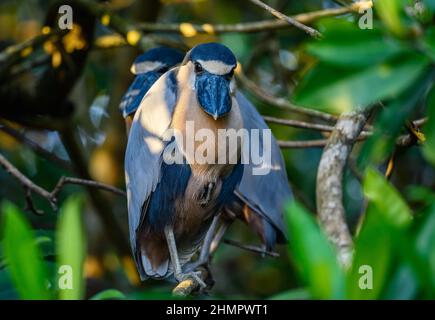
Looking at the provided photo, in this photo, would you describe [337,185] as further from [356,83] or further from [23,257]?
[23,257]

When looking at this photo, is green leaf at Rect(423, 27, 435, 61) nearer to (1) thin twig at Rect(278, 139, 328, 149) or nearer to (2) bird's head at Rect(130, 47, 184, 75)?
(1) thin twig at Rect(278, 139, 328, 149)

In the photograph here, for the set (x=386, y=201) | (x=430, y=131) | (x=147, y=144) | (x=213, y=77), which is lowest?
(x=386, y=201)

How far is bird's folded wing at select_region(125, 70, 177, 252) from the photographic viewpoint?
2721 millimetres

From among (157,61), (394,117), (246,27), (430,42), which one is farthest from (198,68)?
(430,42)

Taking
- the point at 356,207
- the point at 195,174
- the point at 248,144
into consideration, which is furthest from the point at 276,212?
the point at 356,207

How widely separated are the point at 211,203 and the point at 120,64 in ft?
5.68

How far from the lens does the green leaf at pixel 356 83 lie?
4.13 ft

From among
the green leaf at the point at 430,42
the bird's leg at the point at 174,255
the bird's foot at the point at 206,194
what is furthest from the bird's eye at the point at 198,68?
the green leaf at the point at 430,42

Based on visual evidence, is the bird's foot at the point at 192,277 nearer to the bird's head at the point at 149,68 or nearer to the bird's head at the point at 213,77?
the bird's head at the point at 213,77

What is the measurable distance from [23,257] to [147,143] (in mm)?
1534

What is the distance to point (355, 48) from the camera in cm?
128

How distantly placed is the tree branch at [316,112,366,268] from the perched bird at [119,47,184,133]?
1147 mm

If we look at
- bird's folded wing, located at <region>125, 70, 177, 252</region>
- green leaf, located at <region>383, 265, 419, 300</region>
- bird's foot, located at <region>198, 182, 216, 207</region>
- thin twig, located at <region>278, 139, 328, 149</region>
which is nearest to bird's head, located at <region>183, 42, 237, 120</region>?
bird's folded wing, located at <region>125, 70, 177, 252</region>

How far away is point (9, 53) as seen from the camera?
3777mm
